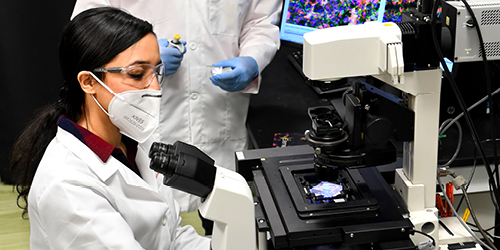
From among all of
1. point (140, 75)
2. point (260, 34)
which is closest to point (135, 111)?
point (140, 75)

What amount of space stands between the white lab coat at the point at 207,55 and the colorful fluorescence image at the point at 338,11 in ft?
0.83

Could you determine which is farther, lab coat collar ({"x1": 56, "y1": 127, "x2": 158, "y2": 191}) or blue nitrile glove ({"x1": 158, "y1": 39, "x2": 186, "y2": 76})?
blue nitrile glove ({"x1": 158, "y1": 39, "x2": 186, "y2": 76})

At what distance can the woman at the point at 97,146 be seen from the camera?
118cm

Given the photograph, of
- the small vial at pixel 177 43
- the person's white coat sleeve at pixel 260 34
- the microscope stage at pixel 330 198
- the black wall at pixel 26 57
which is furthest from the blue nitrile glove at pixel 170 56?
the black wall at pixel 26 57

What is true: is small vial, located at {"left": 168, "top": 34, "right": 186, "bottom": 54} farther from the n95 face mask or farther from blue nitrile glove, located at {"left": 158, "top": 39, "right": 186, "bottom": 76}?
the n95 face mask

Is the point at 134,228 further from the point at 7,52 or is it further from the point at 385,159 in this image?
the point at 7,52

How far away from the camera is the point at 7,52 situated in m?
3.11

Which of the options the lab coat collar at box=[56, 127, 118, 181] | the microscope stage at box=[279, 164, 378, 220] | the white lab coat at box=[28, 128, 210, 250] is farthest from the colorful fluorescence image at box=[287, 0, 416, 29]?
the lab coat collar at box=[56, 127, 118, 181]

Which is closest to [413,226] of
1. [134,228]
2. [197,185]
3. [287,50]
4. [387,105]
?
[387,105]

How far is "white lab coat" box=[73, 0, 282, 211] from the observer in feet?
6.76

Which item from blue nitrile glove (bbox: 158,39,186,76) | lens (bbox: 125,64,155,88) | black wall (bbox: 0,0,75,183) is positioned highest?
lens (bbox: 125,64,155,88)

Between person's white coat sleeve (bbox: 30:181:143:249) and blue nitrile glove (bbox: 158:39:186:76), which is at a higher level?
blue nitrile glove (bbox: 158:39:186:76)

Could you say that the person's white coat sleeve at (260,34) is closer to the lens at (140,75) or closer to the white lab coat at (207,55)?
the white lab coat at (207,55)

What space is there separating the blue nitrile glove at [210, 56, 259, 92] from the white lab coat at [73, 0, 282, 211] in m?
0.07
